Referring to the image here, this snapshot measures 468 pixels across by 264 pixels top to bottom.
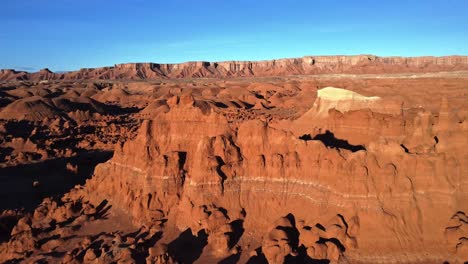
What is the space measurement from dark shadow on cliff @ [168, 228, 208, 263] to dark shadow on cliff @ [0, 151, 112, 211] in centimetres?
1312

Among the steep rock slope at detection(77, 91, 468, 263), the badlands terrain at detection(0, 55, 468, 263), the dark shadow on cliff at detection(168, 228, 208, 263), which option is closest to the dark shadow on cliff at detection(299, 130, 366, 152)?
the badlands terrain at detection(0, 55, 468, 263)

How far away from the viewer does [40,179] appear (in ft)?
108

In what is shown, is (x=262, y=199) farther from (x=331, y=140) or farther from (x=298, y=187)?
(x=331, y=140)

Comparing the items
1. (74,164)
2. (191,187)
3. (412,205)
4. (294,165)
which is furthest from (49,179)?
(412,205)

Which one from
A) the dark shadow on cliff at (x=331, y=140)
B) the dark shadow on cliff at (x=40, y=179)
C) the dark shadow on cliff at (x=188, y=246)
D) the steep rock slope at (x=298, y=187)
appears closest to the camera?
the steep rock slope at (x=298, y=187)

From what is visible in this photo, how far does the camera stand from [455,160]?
56.5 feet

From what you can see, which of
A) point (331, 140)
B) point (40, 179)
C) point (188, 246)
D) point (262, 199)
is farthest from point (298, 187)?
point (40, 179)

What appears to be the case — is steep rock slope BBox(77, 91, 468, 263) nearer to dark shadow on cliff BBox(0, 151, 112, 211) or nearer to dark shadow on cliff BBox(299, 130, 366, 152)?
dark shadow on cliff BBox(299, 130, 366, 152)

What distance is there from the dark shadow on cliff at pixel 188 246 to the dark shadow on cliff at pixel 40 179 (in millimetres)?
13117

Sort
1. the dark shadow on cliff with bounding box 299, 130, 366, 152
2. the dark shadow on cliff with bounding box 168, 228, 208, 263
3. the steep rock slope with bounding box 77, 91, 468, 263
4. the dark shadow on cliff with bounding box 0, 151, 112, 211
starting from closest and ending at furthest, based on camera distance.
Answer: the steep rock slope with bounding box 77, 91, 468, 263 → the dark shadow on cliff with bounding box 168, 228, 208, 263 → the dark shadow on cliff with bounding box 299, 130, 366, 152 → the dark shadow on cliff with bounding box 0, 151, 112, 211

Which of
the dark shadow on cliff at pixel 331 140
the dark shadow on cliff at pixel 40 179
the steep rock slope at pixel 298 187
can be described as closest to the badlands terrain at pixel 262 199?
the steep rock slope at pixel 298 187

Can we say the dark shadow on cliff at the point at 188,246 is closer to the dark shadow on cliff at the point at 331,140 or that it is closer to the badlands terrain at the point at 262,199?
the badlands terrain at the point at 262,199

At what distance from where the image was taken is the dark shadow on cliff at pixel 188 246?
668 inches

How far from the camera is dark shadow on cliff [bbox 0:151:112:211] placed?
28.5 meters
